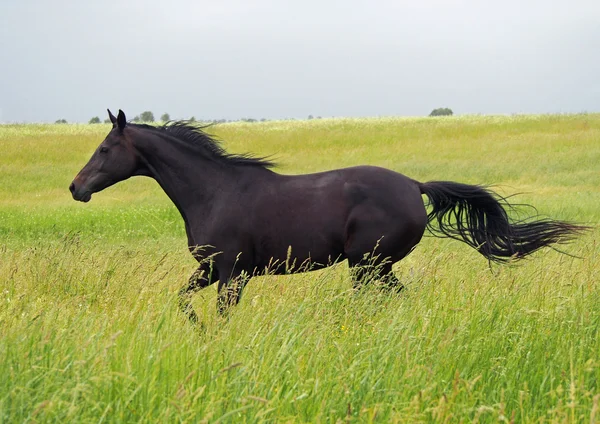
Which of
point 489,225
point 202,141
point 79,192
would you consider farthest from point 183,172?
point 489,225

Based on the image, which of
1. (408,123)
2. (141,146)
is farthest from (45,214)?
(408,123)

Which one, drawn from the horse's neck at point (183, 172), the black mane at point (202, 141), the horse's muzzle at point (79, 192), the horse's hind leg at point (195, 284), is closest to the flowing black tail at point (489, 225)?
the black mane at point (202, 141)

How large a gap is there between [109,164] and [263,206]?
144cm

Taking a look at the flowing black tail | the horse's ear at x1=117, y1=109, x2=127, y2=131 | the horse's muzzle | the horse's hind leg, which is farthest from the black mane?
the flowing black tail

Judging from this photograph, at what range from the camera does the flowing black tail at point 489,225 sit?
21.5ft

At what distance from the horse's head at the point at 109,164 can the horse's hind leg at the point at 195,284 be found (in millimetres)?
1138

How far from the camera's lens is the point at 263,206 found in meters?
6.14

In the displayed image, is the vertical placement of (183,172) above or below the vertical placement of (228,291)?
above

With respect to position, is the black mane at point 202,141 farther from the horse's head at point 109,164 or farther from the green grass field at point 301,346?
the green grass field at point 301,346

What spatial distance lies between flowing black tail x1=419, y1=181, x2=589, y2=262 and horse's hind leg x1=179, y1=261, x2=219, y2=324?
6.75ft

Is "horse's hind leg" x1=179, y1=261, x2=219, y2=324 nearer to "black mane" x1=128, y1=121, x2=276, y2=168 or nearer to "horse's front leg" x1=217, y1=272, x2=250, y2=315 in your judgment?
"horse's front leg" x1=217, y1=272, x2=250, y2=315

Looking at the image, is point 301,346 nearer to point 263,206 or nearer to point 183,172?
point 263,206

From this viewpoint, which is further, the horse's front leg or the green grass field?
the horse's front leg

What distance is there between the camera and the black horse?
601 cm
